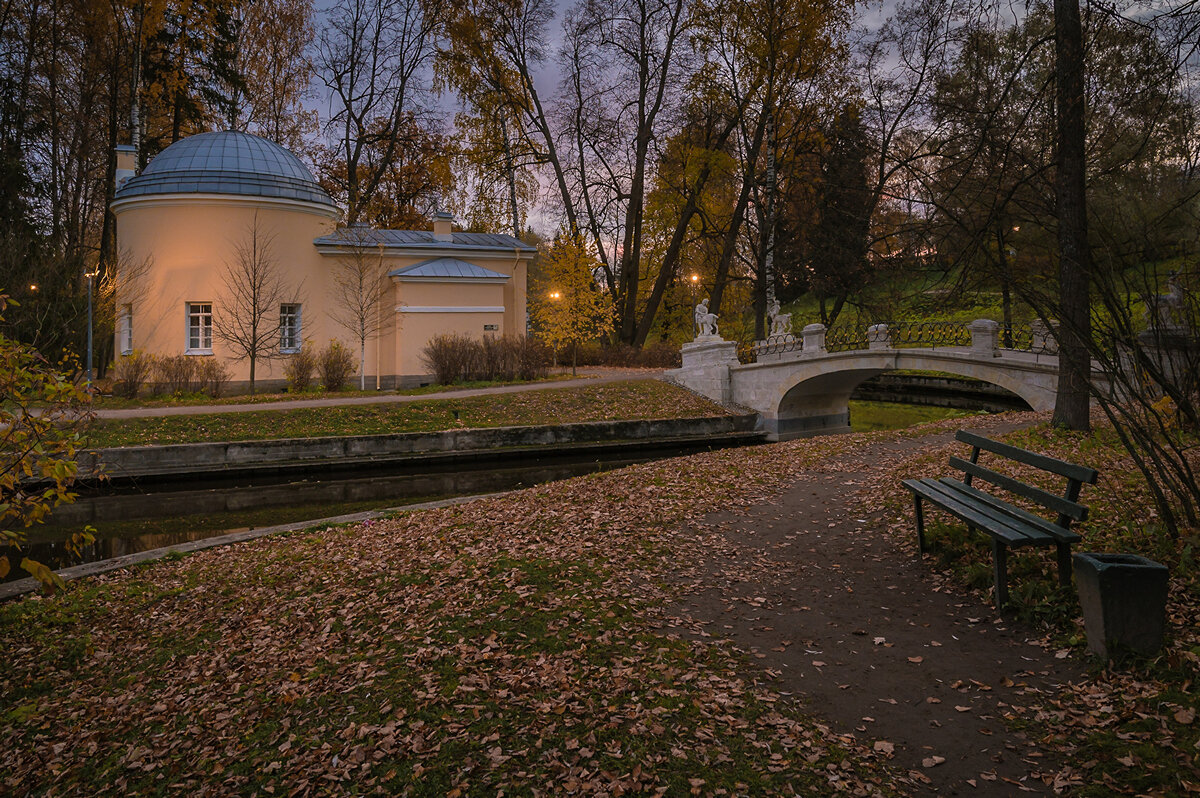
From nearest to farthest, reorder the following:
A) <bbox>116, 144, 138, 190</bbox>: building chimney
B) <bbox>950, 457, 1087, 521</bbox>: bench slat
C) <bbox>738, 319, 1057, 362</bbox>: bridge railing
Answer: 1. <bbox>950, 457, 1087, 521</bbox>: bench slat
2. <bbox>738, 319, 1057, 362</bbox>: bridge railing
3. <bbox>116, 144, 138, 190</bbox>: building chimney

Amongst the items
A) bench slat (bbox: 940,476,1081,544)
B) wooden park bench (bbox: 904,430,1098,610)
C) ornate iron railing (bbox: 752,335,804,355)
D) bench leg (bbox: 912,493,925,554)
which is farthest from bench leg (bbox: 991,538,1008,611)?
ornate iron railing (bbox: 752,335,804,355)

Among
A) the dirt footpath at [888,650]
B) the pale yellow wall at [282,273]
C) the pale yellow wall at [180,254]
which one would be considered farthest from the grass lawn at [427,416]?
the dirt footpath at [888,650]

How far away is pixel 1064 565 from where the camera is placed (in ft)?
15.8

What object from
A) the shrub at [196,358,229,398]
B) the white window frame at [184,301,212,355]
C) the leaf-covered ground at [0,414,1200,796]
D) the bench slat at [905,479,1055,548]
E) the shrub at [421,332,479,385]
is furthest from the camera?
the shrub at [421,332,479,385]

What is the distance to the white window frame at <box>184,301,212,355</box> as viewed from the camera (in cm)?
2381

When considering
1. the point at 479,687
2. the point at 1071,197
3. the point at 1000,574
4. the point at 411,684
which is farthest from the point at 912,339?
the point at 411,684

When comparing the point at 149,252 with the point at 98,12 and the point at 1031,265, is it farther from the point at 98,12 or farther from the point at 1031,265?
the point at 1031,265

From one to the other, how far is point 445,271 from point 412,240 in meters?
2.82

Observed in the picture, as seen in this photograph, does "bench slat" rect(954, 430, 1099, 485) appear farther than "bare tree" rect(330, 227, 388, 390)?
No

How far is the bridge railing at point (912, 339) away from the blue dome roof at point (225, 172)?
16.5m

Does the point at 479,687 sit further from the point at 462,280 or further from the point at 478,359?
the point at 462,280

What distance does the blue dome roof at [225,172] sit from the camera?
76.7 ft

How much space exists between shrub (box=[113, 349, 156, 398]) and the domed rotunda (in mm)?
1154

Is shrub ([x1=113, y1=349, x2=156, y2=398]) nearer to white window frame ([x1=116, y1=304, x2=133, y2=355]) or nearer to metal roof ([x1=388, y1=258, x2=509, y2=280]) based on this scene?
white window frame ([x1=116, y1=304, x2=133, y2=355])
